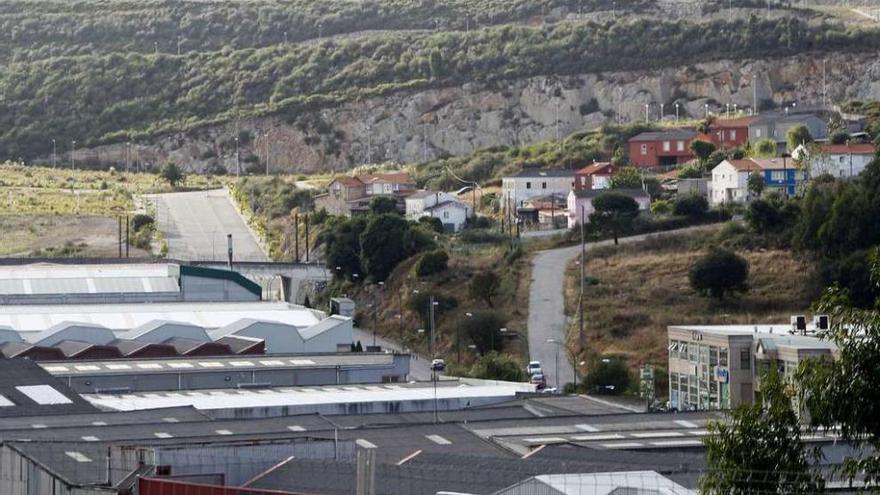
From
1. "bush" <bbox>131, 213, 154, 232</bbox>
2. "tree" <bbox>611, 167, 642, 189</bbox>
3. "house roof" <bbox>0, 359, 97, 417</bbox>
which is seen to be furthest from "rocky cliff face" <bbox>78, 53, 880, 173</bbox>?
"house roof" <bbox>0, 359, 97, 417</bbox>

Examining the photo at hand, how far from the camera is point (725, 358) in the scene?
50156 mm

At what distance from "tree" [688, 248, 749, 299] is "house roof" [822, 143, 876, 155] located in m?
18.1

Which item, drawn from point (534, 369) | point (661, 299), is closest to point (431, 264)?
point (661, 299)

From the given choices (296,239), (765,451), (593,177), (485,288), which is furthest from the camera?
Result: (593,177)

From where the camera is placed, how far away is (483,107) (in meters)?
119

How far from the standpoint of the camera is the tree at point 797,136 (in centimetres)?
8888

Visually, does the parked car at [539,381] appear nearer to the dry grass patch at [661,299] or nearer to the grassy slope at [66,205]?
the dry grass patch at [661,299]

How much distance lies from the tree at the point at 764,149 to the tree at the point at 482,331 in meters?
26.2

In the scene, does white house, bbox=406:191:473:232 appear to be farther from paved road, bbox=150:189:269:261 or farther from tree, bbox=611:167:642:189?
paved road, bbox=150:189:269:261

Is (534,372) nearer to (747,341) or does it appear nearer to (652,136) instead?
(747,341)

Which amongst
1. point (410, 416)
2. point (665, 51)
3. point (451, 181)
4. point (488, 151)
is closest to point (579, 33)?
point (665, 51)

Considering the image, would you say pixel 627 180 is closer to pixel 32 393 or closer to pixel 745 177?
pixel 745 177

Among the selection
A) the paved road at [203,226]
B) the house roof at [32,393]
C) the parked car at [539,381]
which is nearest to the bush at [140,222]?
the paved road at [203,226]

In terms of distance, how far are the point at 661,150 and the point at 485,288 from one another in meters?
29.3
